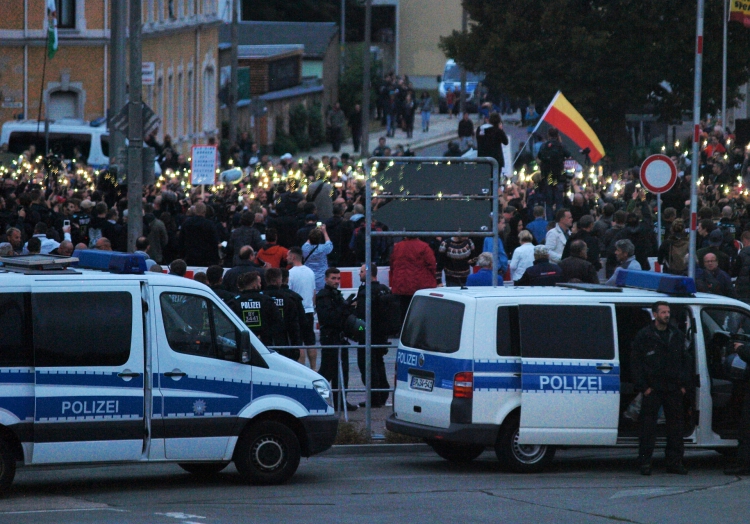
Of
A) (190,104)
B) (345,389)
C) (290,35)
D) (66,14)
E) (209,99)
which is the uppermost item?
(290,35)

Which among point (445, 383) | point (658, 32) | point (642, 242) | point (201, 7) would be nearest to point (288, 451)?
point (445, 383)

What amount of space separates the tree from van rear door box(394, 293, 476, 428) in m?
32.9

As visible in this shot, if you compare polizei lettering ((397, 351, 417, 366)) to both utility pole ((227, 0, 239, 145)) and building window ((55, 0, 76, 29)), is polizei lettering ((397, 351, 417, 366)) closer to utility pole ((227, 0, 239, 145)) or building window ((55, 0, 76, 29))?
building window ((55, 0, 76, 29))

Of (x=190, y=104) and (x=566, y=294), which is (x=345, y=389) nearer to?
(x=566, y=294)

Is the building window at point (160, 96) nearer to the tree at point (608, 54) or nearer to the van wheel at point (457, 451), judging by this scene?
the tree at point (608, 54)

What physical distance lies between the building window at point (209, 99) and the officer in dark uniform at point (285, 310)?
143ft

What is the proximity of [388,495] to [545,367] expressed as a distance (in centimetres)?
192

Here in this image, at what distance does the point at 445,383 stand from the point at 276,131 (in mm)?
47877

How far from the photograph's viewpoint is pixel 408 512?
1130 centimetres

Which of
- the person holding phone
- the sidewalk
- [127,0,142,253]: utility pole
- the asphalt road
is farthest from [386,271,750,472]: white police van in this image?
the sidewalk

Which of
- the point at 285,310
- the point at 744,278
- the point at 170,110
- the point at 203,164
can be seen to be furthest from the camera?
the point at 170,110

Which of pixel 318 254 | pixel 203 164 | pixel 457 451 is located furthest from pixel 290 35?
pixel 457 451

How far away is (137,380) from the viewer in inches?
472

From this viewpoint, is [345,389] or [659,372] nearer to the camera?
[659,372]
